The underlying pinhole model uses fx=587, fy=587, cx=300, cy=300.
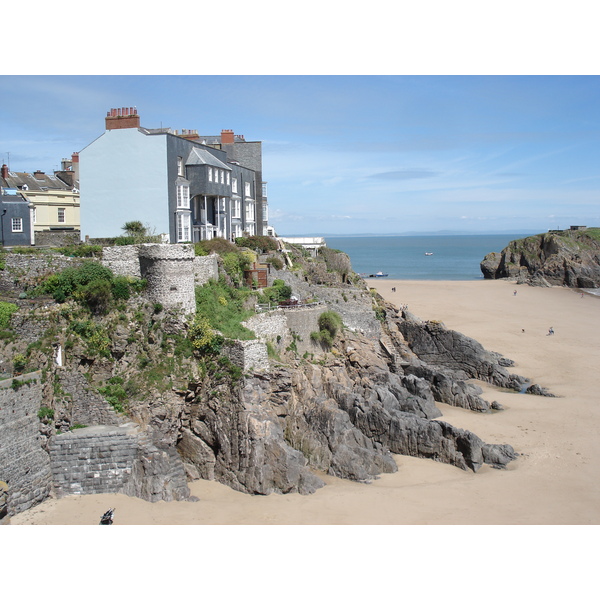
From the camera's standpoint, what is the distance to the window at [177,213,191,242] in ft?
92.1

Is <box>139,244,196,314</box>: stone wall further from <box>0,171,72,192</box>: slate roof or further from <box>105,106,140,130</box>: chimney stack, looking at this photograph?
<box>0,171,72,192</box>: slate roof

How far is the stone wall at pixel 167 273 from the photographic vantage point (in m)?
19.9

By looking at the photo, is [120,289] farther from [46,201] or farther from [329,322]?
[46,201]

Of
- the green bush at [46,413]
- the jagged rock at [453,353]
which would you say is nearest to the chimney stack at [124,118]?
the green bush at [46,413]

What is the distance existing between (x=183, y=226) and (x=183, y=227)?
0.16 feet

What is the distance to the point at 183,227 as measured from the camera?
93.2 feet

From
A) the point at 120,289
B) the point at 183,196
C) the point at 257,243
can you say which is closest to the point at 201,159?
the point at 183,196

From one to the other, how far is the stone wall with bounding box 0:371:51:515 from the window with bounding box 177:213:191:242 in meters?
12.8

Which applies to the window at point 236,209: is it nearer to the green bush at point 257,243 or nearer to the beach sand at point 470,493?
the green bush at point 257,243

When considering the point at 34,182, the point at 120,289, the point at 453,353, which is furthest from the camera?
the point at 34,182

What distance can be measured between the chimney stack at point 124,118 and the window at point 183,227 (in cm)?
457

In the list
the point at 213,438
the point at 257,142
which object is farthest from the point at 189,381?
the point at 257,142

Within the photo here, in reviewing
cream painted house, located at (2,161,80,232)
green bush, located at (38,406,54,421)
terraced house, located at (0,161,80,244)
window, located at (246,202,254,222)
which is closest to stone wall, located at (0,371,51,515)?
green bush, located at (38,406,54,421)

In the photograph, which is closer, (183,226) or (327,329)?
(327,329)
